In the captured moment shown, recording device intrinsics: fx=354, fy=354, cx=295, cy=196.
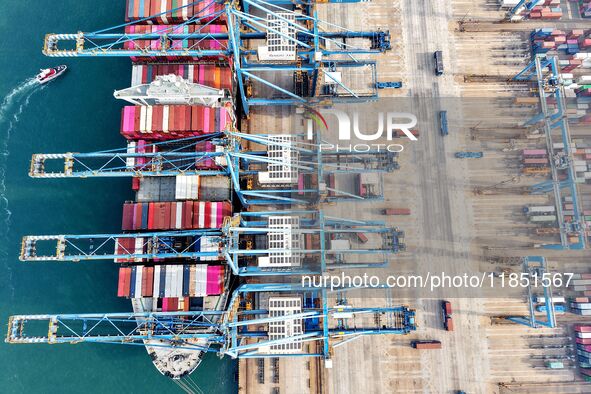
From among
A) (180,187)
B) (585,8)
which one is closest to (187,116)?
(180,187)

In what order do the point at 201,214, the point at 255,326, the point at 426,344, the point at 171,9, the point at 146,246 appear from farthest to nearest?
1. the point at 255,326
2. the point at 171,9
3. the point at 426,344
4. the point at 201,214
5. the point at 146,246

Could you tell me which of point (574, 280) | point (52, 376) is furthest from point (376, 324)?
point (52, 376)

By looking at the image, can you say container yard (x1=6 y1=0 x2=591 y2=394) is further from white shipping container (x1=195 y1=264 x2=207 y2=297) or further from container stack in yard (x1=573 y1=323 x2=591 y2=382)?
container stack in yard (x1=573 y1=323 x2=591 y2=382)

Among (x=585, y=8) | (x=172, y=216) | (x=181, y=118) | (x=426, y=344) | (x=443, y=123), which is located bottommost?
(x=426, y=344)

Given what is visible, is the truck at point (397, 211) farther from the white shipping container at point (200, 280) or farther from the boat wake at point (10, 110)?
the boat wake at point (10, 110)

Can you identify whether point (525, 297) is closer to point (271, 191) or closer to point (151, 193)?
point (271, 191)

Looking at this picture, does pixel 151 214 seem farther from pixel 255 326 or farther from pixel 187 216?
pixel 255 326

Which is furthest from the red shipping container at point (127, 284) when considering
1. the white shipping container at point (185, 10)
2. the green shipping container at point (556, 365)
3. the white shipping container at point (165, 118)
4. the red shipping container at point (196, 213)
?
the green shipping container at point (556, 365)
